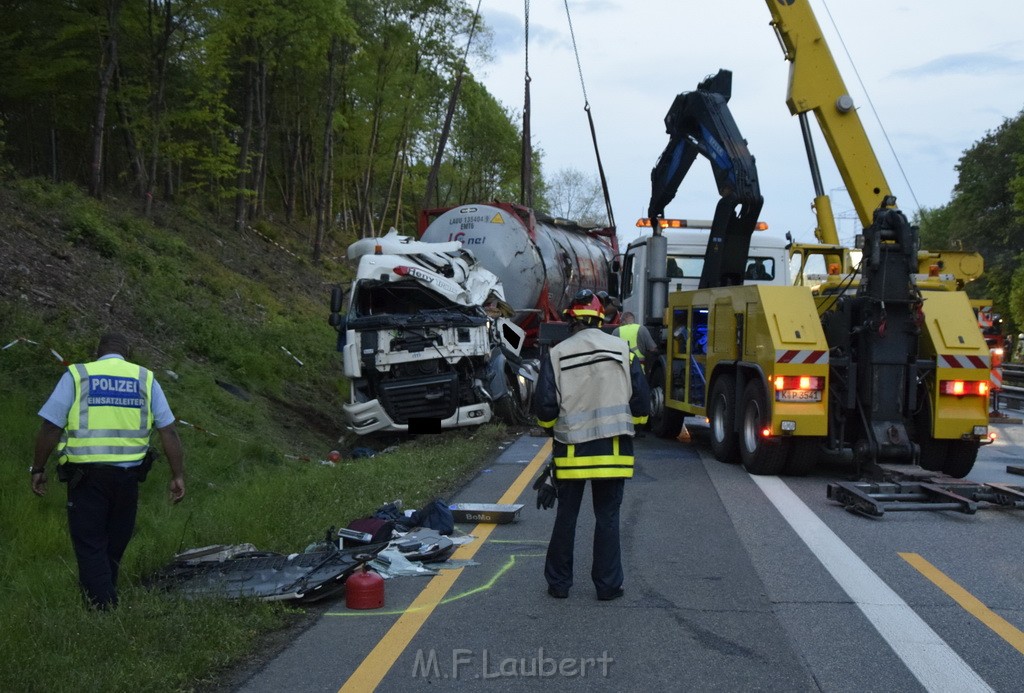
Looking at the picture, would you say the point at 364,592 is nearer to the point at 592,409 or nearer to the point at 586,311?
the point at 592,409

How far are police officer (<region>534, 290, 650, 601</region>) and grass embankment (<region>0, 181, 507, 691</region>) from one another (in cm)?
171

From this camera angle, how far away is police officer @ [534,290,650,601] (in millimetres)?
6535

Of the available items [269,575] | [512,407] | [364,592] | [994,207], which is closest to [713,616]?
[364,592]

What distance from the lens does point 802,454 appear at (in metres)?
11.6

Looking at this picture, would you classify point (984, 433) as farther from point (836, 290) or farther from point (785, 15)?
point (785, 15)

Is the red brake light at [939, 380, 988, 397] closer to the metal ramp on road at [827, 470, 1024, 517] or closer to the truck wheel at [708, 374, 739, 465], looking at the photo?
the metal ramp on road at [827, 470, 1024, 517]

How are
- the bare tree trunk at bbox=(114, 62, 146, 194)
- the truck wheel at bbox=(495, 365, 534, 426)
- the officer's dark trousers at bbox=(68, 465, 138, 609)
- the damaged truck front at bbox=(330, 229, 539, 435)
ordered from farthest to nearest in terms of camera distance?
the bare tree trunk at bbox=(114, 62, 146, 194), the truck wheel at bbox=(495, 365, 534, 426), the damaged truck front at bbox=(330, 229, 539, 435), the officer's dark trousers at bbox=(68, 465, 138, 609)

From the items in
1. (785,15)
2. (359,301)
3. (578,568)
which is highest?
(785,15)

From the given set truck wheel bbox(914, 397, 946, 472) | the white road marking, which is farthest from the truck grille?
the white road marking

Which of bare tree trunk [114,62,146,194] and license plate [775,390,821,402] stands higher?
bare tree trunk [114,62,146,194]

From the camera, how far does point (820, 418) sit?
11.3m

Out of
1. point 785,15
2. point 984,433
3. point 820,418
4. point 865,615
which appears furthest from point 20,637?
point 785,15

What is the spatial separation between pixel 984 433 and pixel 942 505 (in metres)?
2.45

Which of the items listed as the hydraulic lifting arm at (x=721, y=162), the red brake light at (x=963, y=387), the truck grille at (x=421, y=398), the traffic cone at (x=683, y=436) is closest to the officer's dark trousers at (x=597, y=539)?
the red brake light at (x=963, y=387)
